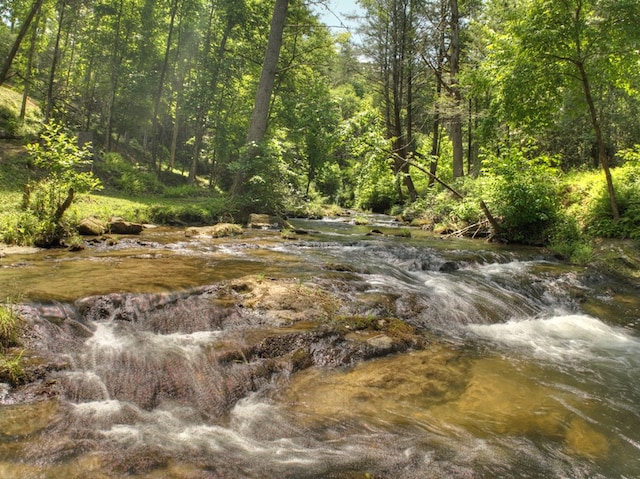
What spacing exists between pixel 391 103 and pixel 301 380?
25.4 meters

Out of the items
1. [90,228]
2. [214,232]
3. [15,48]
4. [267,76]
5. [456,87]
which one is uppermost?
[456,87]

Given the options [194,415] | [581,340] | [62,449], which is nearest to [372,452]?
[194,415]

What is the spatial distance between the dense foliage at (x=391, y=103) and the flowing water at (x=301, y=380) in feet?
17.4

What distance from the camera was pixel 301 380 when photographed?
4211mm

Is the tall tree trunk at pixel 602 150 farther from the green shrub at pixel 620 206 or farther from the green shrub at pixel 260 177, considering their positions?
the green shrub at pixel 260 177

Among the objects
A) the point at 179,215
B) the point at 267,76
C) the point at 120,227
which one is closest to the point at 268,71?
the point at 267,76

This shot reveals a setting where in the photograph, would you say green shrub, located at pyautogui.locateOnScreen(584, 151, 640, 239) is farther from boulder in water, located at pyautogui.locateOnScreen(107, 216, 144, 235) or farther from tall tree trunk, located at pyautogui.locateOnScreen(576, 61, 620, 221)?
boulder in water, located at pyautogui.locateOnScreen(107, 216, 144, 235)

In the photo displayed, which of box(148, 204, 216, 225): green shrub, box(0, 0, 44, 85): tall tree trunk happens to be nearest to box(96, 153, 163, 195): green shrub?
box(148, 204, 216, 225): green shrub

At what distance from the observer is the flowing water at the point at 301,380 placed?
9.80 ft

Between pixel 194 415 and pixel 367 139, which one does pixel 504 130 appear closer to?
pixel 367 139

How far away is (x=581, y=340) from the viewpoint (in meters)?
6.20

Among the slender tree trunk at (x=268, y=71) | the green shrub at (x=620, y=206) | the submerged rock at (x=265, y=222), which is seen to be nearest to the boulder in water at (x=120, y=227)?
the submerged rock at (x=265, y=222)

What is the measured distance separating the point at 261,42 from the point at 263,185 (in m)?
15.7

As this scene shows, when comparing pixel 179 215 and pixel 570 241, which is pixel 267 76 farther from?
pixel 570 241
